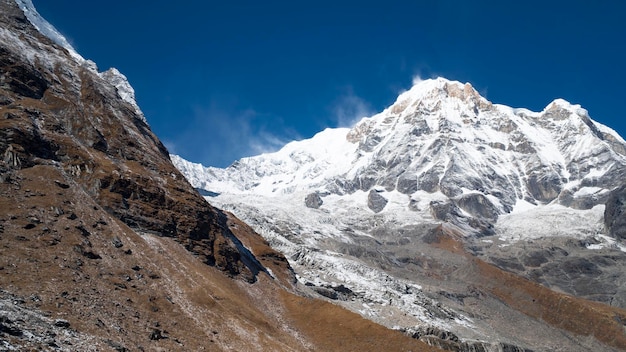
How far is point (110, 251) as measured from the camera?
66.8m

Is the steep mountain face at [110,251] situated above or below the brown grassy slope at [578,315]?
below

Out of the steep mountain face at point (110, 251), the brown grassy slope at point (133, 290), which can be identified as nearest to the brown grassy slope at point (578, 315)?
the steep mountain face at point (110, 251)

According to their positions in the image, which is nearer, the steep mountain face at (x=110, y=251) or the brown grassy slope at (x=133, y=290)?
the steep mountain face at (x=110, y=251)

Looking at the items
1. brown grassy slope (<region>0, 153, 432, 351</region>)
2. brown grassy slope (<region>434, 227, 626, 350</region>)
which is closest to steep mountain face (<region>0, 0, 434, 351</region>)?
brown grassy slope (<region>0, 153, 432, 351</region>)

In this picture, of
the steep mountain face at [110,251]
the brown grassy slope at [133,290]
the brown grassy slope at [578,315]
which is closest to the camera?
the steep mountain face at [110,251]

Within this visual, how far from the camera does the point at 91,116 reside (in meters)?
107

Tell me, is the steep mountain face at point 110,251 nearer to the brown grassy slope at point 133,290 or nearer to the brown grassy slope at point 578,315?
the brown grassy slope at point 133,290

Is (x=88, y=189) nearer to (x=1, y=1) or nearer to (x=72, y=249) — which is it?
(x=72, y=249)

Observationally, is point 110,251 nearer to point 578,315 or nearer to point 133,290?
point 133,290

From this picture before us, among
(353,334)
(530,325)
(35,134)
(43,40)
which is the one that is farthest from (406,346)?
(43,40)

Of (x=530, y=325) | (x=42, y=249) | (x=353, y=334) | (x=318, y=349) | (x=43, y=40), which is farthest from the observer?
(x=530, y=325)

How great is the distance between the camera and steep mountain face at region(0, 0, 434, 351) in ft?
156

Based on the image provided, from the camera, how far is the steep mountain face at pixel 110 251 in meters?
47.7

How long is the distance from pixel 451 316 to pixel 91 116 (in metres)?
103
